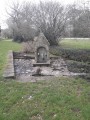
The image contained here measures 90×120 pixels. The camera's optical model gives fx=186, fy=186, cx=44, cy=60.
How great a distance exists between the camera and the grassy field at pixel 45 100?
14.6 feet

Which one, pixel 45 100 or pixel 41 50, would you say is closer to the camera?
pixel 45 100

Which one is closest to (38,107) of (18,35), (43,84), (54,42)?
(43,84)

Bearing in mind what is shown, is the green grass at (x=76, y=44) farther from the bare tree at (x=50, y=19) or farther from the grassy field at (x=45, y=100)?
the grassy field at (x=45, y=100)

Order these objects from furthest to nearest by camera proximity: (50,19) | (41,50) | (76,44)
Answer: (76,44) → (50,19) → (41,50)

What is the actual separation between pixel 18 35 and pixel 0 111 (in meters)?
34.5

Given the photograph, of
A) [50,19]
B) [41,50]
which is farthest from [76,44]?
[41,50]

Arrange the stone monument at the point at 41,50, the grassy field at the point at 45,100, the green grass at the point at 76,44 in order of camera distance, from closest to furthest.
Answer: the grassy field at the point at 45,100 → the stone monument at the point at 41,50 → the green grass at the point at 76,44

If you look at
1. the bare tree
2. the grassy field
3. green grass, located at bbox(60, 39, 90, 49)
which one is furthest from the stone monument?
the bare tree

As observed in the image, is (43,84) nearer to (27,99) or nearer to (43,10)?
(27,99)

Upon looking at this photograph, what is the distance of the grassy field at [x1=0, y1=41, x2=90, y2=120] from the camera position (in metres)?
4.45

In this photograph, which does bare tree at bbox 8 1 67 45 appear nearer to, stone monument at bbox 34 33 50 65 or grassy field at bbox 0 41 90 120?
stone monument at bbox 34 33 50 65

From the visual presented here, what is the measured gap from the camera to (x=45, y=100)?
5258mm

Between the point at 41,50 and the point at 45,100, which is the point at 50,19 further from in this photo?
the point at 45,100

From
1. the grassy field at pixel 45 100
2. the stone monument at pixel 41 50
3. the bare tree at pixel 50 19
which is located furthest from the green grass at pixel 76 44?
the grassy field at pixel 45 100
